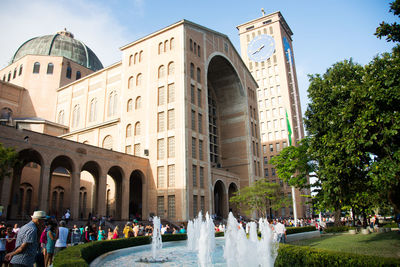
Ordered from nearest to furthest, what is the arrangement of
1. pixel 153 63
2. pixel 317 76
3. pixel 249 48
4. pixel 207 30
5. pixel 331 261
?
pixel 331 261 → pixel 317 76 → pixel 153 63 → pixel 207 30 → pixel 249 48

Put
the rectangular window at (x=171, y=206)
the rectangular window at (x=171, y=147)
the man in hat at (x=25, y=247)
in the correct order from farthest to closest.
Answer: the rectangular window at (x=171, y=147)
the rectangular window at (x=171, y=206)
the man in hat at (x=25, y=247)

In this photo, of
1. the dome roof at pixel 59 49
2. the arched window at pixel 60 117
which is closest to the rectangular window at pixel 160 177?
the arched window at pixel 60 117

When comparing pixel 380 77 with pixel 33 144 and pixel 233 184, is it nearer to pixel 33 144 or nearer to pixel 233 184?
pixel 33 144

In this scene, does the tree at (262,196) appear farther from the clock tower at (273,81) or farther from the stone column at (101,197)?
the clock tower at (273,81)

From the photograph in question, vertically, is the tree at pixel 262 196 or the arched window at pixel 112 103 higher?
the arched window at pixel 112 103

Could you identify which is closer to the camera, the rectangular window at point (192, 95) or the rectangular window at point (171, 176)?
the rectangular window at point (171, 176)

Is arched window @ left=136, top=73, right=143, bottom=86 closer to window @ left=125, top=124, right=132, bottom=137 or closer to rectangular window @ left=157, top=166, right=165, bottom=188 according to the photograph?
window @ left=125, top=124, right=132, bottom=137

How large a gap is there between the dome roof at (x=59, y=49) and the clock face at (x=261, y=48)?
38508mm

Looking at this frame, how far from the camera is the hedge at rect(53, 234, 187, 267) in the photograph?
7.11m

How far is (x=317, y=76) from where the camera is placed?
15.6 m

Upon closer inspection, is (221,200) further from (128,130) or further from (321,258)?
(321,258)

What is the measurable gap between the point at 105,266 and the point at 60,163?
863 inches

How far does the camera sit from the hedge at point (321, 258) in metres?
6.81

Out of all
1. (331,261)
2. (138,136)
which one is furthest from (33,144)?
(331,261)
